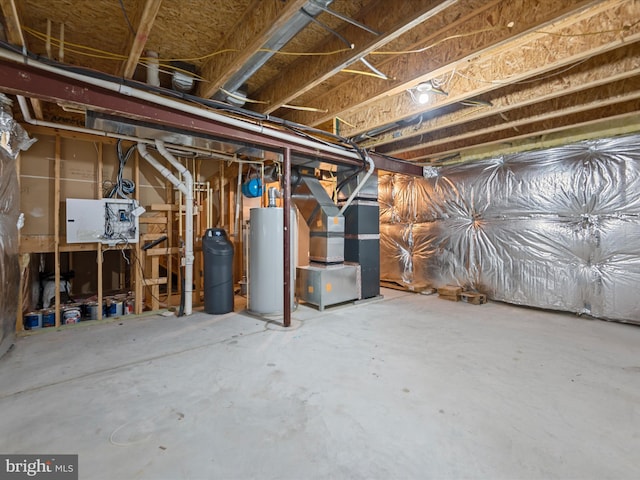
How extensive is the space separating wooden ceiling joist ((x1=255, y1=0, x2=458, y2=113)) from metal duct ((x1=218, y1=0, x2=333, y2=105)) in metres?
0.41

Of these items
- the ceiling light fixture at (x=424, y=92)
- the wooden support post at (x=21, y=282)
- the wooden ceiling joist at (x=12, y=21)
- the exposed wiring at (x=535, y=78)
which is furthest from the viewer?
the wooden support post at (x=21, y=282)

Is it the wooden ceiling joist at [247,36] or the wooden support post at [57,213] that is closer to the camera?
the wooden ceiling joist at [247,36]

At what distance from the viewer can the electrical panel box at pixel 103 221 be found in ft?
10.8

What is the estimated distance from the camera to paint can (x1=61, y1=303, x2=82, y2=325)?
3334mm

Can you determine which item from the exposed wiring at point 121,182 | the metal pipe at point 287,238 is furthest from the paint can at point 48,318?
the metal pipe at point 287,238

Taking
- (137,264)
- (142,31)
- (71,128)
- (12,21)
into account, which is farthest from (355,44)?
(137,264)

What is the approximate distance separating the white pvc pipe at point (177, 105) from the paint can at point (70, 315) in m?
2.54

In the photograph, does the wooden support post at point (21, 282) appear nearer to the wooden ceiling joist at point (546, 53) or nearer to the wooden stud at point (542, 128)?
the wooden ceiling joist at point (546, 53)

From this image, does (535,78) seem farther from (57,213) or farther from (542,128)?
(57,213)

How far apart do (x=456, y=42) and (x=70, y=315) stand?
4.45 meters

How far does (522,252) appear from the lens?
4.07 m

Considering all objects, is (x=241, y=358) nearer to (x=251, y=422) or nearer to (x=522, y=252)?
(x=251, y=422)
